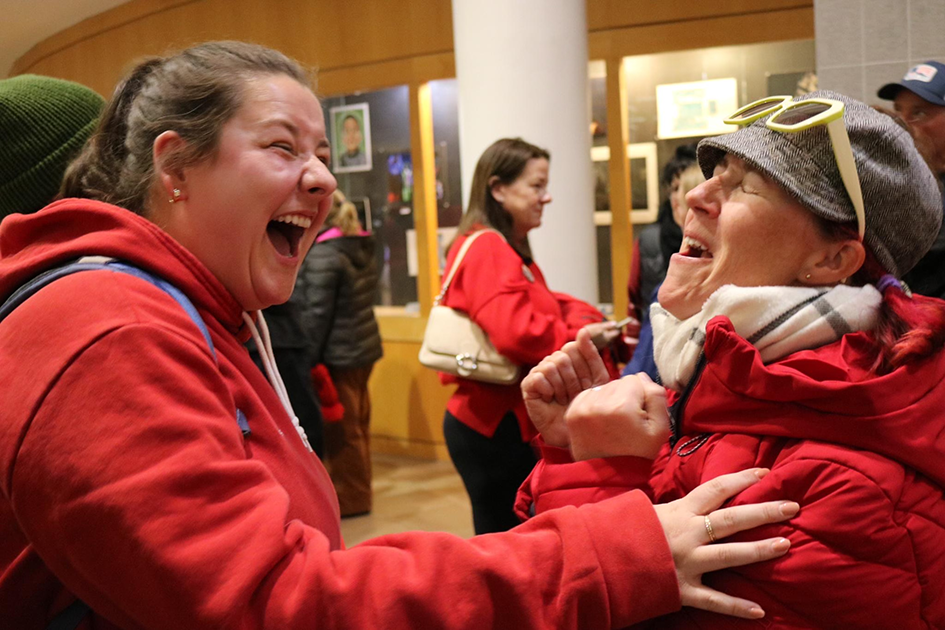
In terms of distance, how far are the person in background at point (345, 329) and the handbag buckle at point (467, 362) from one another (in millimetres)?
1742

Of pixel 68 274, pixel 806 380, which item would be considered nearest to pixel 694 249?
pixel 806 380

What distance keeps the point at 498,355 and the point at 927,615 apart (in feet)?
6.79

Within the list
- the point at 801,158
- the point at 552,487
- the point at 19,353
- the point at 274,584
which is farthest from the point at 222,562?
the point at 801,158

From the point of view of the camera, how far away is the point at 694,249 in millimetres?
1422

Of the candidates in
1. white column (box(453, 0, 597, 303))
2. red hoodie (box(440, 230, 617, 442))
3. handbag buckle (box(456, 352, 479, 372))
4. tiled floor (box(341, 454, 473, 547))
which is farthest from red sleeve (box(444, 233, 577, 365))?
tiled floor (box(341, 454, 473, 547))

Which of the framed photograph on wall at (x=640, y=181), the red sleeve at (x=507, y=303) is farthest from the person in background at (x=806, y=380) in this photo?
the framed photograph on wall at (x=640, y=181)

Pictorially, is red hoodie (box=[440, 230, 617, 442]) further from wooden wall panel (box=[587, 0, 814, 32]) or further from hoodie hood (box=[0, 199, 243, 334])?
wooden wall panel (box=[587, 0, 814, 32])

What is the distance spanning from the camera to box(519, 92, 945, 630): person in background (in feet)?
3.51

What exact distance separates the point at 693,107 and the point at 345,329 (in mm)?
2864

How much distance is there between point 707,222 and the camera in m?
1.34

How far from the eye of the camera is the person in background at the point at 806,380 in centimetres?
107

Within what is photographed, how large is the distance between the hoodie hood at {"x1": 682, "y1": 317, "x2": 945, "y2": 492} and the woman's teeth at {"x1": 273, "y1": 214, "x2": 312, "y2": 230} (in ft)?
2.19

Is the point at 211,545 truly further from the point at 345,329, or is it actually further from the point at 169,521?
the point at 345,329

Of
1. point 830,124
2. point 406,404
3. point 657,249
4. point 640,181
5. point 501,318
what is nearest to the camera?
point 830,124
